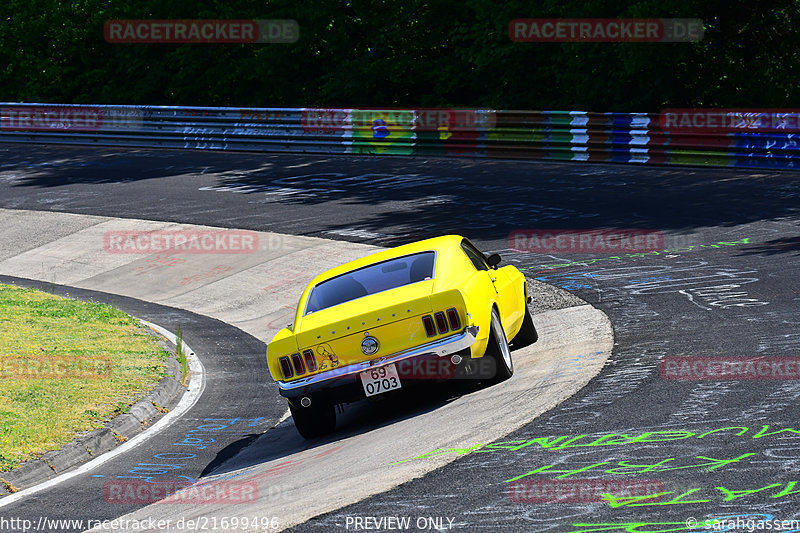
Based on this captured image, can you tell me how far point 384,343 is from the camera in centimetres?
870

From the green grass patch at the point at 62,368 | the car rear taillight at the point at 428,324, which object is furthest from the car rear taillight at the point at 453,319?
the green grass patch at the point at 62,368

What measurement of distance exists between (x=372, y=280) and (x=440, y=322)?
1082 millimetres

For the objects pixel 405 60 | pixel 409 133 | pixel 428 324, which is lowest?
pixel 428 324

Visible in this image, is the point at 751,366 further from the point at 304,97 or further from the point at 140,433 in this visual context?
the point at 304,97

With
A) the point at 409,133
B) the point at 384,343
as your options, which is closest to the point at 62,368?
the point at 384,343

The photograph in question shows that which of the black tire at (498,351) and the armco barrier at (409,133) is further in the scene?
the armco barrier at (409,133)

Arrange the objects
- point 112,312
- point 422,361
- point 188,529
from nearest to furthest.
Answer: point 188,529
point 422,361
point 112,312

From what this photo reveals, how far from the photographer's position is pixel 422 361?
8.61 metres

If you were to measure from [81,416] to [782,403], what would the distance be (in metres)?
6.34

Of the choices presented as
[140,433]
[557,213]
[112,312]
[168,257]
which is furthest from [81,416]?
[557,213]

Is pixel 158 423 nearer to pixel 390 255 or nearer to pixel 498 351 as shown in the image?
pixel 390 255

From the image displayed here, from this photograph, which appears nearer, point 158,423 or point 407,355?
point 407,355

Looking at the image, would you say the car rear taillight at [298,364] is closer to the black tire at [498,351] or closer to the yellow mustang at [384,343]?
the yellow mustang at [384,343]

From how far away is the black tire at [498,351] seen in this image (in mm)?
9117
